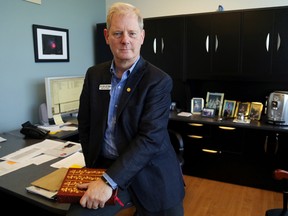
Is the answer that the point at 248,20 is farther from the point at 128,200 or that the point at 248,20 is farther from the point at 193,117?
the point at 128,200

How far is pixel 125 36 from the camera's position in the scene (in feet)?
3.91

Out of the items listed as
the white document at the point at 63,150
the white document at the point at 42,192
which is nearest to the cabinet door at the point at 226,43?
the white document at the point at 63,150

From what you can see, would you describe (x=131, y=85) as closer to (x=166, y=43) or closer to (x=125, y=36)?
(x=125, y=36)

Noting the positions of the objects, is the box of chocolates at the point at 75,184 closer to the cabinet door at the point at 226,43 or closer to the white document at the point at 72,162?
the white document at the point at 72,162

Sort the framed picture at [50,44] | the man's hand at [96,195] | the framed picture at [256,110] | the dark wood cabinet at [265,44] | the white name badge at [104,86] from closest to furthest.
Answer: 1. the man's hand at [96,195]
2. the white name badge at [104,86]
3. the dark wood cabinet at [265,44]
4. the framed picture at [50,44]
5. the framed picture at [256,110]

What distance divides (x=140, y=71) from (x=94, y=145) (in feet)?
1.40

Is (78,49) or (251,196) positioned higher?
(78,49)

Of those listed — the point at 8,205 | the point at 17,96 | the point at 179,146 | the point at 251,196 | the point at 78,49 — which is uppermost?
the point at 78,49

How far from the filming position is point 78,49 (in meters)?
3.44

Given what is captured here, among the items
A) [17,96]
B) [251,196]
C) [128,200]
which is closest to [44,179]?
[128,200]

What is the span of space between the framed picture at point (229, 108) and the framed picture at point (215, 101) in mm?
58

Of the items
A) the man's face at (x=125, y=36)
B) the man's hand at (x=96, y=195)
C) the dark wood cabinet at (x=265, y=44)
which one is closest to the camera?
the man's hand at (x=96, y=195)

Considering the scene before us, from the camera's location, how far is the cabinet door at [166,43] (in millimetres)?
3168

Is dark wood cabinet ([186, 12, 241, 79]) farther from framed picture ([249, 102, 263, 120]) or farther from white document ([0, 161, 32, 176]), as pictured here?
white document ([0, 161, 32, 176])
